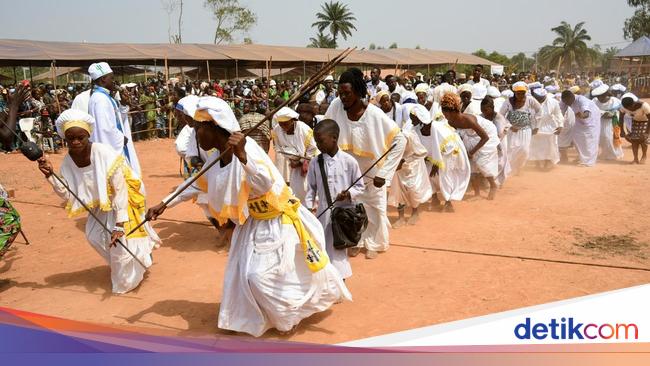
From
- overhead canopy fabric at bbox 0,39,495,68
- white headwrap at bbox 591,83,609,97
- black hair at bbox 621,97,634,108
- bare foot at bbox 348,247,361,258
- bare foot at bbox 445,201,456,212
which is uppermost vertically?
overhead canopy fabric at bbox 0,39,495,68

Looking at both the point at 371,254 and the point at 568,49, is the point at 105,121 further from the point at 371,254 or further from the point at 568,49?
the point at 568,49

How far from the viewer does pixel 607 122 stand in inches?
485

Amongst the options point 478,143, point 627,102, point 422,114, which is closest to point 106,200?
point 422,114

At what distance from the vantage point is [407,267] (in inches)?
224

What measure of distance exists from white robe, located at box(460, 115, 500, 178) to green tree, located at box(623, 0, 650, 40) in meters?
53.9

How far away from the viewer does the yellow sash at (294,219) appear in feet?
12.9

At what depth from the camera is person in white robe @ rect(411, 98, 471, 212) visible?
7785 millimetres

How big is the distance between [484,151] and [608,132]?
17.2 feet

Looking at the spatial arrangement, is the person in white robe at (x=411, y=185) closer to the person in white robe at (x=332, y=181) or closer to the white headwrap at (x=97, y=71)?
the person in white robe at (x=332, y=181)

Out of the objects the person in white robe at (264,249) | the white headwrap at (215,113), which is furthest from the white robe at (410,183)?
the white headwrap at (215,113)

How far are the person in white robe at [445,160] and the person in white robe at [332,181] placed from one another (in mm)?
2861

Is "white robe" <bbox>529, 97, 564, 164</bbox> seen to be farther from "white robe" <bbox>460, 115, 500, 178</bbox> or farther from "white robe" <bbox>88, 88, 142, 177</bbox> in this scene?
"white robe" <bbox>88, 88, 142, 177</bbox>

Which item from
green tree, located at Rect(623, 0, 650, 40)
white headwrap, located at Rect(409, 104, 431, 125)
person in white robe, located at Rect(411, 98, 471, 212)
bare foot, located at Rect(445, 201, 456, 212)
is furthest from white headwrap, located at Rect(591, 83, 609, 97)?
green tree, located at Rect(623, 0, 650, 40)

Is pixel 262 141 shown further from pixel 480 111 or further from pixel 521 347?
pixel 521 347
